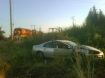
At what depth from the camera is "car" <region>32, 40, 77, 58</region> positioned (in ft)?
43.7

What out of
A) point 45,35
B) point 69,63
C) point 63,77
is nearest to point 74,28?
point 45,35

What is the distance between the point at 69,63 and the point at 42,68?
1479mm

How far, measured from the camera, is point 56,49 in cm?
1377

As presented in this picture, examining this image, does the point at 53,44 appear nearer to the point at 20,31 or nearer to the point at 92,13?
the point at 20,31

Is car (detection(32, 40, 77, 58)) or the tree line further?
the tree line

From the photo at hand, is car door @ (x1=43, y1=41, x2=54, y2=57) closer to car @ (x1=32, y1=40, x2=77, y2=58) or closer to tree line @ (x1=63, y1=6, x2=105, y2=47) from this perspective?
car @ (x1=32, y1=40, x2=77, y2=58)

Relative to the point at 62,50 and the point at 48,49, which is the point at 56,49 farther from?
the point at 48,49

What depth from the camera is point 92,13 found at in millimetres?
49781

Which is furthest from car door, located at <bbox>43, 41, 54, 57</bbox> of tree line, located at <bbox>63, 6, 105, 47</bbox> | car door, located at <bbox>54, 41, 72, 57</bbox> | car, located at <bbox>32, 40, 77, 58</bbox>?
tree line, located at <bbox>63, 6, 105, 47</bbox>

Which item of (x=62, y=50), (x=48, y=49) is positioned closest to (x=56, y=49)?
(x=62, y=50)

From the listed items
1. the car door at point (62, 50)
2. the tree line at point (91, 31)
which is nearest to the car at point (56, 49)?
the car door at point (62, 50)

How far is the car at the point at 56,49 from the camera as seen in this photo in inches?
524

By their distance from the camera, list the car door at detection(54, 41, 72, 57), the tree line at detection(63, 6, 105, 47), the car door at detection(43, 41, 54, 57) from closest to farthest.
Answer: the car door at detection(54, 41, 72, 57) < the car door at detection(43, 41, 54, 57) < the tree line at detection(63, 6, 105, 47)

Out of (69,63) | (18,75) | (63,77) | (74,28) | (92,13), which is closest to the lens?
(63,77)
